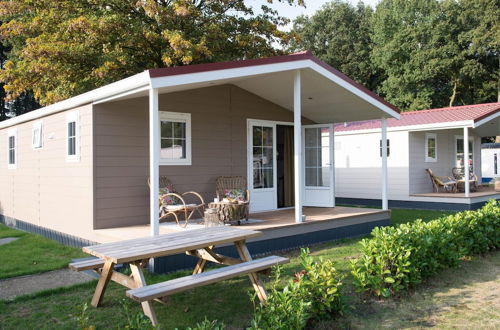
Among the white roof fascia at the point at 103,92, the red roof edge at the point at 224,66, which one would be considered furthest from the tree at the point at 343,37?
the white roof fascia at the point at 103,92

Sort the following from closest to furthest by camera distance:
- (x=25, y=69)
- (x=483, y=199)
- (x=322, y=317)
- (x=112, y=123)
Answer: (x=322, y=317)
(x=112, y=123)
(x=483, y=199)
(x=25, y=69)

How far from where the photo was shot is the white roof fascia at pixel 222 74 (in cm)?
494

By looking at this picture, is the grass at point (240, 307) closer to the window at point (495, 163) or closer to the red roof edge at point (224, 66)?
the red roof edge at point (224, 66)

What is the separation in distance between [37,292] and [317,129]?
20.7ft

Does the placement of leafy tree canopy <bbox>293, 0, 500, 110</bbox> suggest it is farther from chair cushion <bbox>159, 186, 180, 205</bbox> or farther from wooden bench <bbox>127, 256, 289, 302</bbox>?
wooden bench <bbox>127, 256, 289, 302</bbox>

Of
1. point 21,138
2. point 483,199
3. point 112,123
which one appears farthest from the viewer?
point 483,199

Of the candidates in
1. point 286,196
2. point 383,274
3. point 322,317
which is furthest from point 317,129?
point 322,317

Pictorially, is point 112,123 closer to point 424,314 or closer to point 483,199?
point 424,314

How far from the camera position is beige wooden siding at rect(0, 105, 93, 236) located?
6082 millimetres

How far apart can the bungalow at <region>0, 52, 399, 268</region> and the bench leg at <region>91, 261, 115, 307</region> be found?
1.19 m

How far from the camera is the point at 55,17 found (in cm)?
1298

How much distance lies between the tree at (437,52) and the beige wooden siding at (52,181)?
21.5m

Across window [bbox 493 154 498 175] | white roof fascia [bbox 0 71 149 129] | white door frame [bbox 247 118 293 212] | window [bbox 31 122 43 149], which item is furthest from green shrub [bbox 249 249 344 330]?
window [bbox 493 154 498 175]

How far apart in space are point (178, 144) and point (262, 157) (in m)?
1.88
